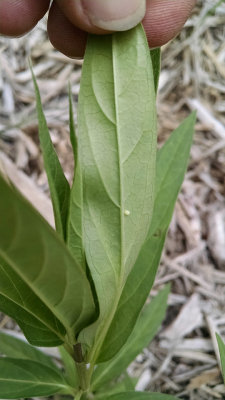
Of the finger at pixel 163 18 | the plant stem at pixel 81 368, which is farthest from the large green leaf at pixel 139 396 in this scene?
the finger at pixel 163 18

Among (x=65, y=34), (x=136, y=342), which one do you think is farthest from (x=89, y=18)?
(x=136, y=342)

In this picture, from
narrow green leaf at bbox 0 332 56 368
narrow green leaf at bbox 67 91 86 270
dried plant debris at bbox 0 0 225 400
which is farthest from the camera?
dried plant debris at bbox 0 0 225 400

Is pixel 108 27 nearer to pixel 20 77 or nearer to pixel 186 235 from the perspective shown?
pixel 186 235

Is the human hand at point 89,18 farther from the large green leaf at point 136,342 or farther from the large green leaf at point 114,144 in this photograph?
the large green leaf at point 136,342

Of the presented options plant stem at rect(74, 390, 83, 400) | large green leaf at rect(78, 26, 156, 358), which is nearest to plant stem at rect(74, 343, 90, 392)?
plant stem at rect(74, 390, 83, 400)

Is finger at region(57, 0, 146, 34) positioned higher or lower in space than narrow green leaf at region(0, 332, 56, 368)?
higher

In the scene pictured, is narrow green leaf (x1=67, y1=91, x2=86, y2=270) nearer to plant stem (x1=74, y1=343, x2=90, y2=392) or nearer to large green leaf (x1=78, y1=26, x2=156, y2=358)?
large green leaf (x1=78, y1=26, x2=156, y2=358)
